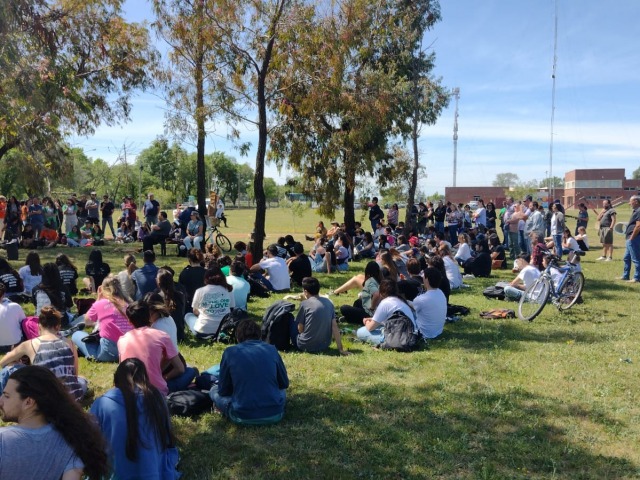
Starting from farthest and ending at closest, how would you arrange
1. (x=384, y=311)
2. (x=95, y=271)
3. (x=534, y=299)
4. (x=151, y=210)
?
1. (x=151, y=210)
2. (x=95, y=271)
3. (x=534, y=299)
4. (x=384, y=311)

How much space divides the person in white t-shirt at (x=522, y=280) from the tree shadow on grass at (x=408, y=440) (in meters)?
4.67

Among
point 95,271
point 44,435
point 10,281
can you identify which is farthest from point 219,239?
point 44,435

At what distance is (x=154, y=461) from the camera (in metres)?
3.58

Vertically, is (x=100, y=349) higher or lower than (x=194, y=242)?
lower

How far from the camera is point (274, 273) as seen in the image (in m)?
11.7

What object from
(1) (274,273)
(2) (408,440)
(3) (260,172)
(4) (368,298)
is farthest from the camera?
(3) (260,172)

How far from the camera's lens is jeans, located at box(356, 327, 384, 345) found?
7728 millimetres

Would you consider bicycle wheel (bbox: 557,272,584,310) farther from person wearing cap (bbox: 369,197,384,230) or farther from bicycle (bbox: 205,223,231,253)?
bicycle (bbox: 205,223,231,253)

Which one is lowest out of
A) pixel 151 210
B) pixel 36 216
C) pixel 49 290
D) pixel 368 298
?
pixel 368 298

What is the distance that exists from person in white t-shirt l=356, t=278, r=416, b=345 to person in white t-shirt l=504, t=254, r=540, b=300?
3.36 m

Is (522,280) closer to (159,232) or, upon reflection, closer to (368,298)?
(368,298)

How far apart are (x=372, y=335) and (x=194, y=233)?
10422 mm

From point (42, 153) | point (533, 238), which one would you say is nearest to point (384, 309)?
point (533, 238)

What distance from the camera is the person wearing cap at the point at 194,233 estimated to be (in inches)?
654
